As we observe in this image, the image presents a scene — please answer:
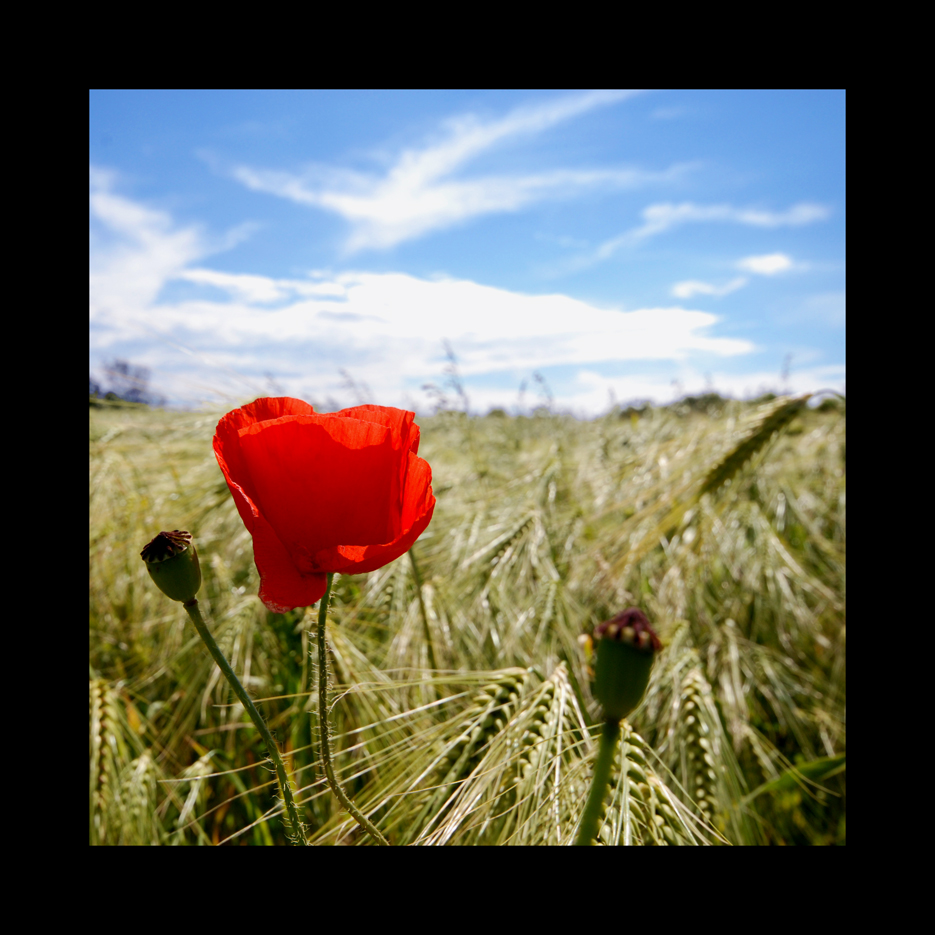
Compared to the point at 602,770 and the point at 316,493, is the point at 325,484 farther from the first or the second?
the point at 602,770

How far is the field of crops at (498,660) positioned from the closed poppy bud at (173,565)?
0.69 feet

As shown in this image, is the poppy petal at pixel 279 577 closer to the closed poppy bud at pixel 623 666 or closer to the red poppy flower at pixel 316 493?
the red poppy flower at pixel 316 493

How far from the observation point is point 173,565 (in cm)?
27

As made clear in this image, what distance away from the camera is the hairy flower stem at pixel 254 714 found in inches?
10.0

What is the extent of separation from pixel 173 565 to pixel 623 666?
188 millimetres

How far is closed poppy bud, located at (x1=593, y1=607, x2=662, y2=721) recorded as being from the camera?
225 millimetres

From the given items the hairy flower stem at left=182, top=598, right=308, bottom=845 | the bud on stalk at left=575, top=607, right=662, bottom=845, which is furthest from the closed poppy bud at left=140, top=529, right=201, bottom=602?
the bud on stalk at left=575, top=607, right=662, bottom=845

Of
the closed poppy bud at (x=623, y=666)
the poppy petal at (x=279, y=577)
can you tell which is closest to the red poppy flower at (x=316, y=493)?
A: the poppy petal at (x=279, y=577)
